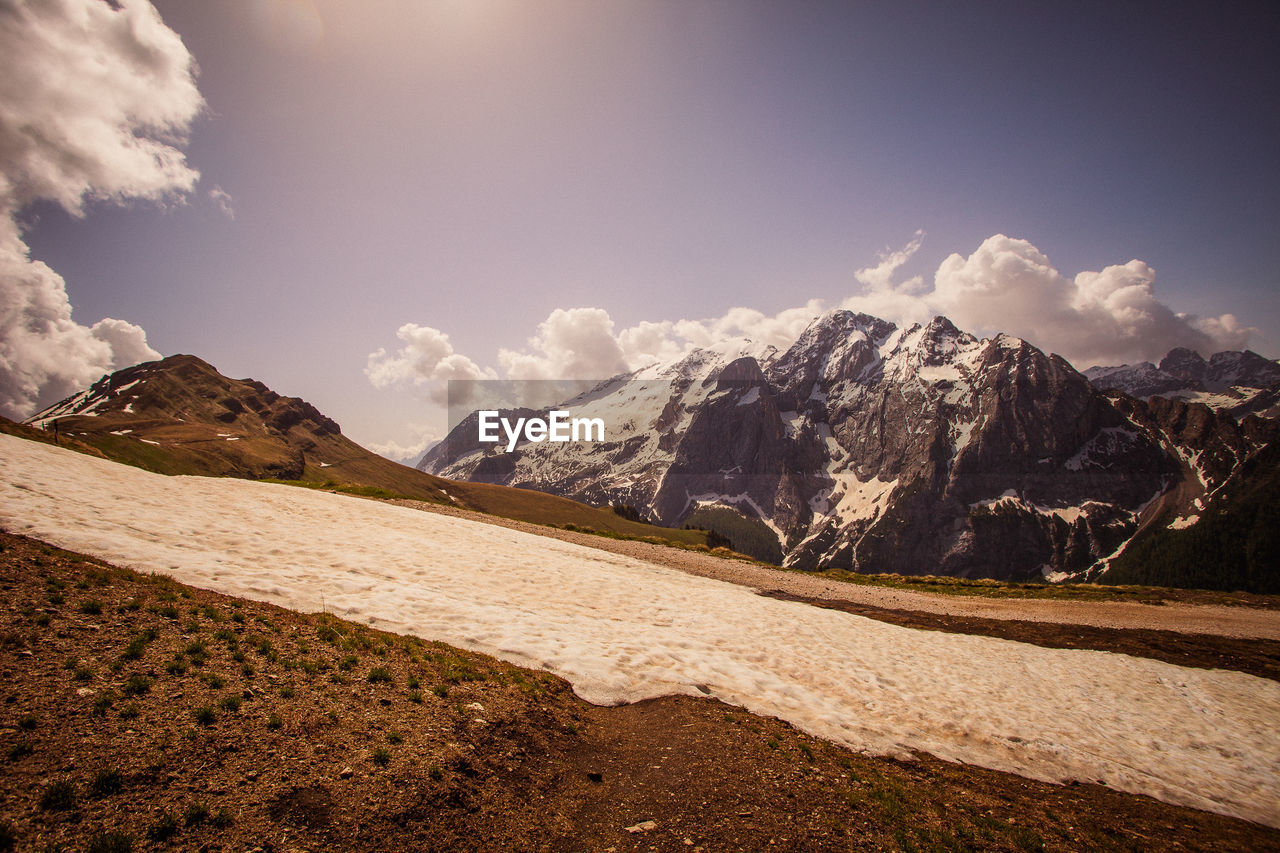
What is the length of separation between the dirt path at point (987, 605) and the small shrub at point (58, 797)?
91.0ft

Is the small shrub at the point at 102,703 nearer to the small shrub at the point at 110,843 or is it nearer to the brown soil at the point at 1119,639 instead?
the small shrub at the point at 110,843

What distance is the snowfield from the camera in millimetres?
13602

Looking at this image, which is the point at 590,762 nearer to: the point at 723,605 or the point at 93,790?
the point at 93,790

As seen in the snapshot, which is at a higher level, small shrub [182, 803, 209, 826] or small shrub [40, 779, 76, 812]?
small shrub [40, 779, 76, 812]

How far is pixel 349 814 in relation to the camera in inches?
264

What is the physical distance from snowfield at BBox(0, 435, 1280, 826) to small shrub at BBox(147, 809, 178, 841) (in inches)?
330

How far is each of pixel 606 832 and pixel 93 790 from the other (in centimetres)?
677

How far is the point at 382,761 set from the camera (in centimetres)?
786

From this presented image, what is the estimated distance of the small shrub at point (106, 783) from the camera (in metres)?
5.91

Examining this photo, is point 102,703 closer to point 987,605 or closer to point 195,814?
point 195,814

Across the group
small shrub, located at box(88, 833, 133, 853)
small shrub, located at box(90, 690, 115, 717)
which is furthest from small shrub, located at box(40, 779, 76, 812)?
small shrub, located at box(90, 690, 115, 717)

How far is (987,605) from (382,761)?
3714 centimetres

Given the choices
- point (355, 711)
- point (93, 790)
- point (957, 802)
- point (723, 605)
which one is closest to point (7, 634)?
point (93, 790)

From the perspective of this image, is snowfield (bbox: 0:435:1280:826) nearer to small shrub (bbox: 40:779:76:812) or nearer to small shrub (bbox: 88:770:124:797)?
small shrub (bbox: 88:770:124:797)
